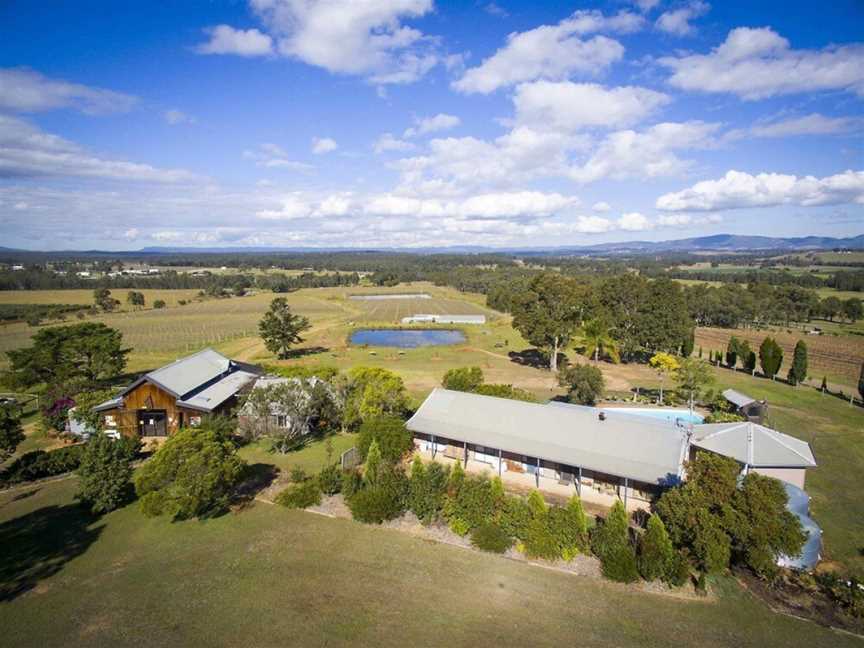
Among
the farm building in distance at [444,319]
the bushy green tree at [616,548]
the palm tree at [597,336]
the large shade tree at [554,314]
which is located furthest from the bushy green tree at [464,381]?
the farm building in distance at [444,319]

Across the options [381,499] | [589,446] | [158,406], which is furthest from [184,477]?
[589,446]

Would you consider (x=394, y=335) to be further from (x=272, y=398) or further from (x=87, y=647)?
(x=87, y=647)

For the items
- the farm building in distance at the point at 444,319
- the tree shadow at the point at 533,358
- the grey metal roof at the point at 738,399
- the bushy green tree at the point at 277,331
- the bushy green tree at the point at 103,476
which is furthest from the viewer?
the farm building in distance at the point at 444,319

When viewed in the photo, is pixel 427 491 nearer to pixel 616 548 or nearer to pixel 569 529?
pixel 569 529

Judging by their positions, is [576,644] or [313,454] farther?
[313,454]

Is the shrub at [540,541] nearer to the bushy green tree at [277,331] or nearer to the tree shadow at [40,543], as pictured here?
the tree shadow at [40,543]

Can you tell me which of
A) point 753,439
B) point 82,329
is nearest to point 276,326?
point 82,329
